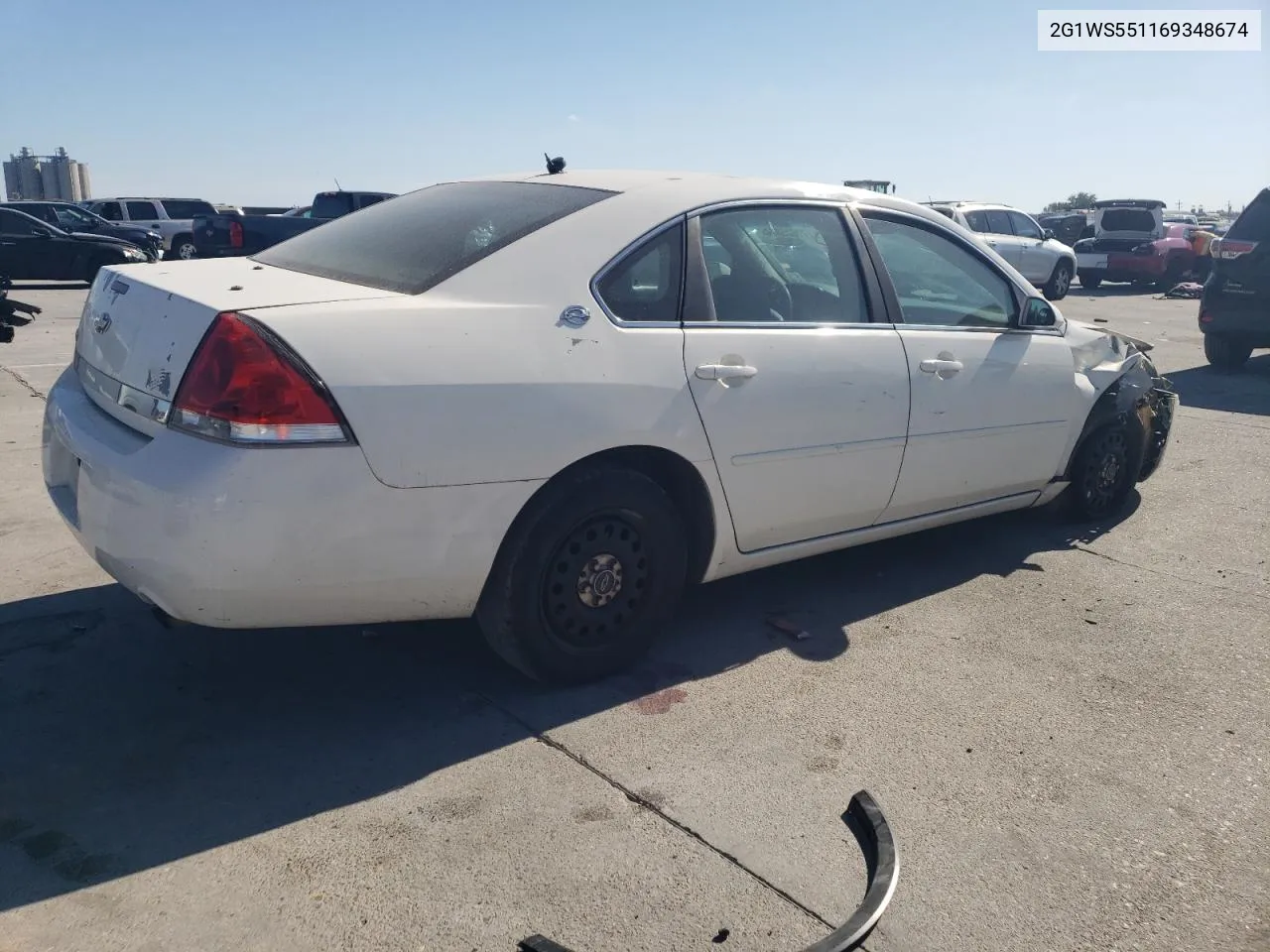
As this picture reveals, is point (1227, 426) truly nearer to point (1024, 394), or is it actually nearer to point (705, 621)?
point (1024, 394)

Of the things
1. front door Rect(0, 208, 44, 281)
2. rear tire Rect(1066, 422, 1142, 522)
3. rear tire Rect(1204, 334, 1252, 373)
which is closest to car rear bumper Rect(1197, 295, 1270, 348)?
rear tire Rect(1204, 334, 1252, 373)

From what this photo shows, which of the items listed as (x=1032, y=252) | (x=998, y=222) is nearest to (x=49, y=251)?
(x=998, y=222)

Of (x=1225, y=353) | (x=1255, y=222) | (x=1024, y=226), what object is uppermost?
(x=1024, y=226)

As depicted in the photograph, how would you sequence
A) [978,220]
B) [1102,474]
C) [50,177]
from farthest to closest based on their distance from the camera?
[50,177]
[978,220]
[1102,474]

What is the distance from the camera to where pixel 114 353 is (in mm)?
3285

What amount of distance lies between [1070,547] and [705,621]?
2077mm

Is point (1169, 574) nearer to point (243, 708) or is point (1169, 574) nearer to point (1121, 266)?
point (243, 708)

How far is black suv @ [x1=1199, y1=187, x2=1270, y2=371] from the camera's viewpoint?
10.4m

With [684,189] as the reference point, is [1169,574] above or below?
below

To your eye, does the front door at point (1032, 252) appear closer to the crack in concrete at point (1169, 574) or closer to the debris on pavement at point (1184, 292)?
the debris on pavement at point (1184, 292)

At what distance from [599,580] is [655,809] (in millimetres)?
815

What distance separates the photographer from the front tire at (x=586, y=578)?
10.8ft

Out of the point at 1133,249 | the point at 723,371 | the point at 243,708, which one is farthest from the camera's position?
the point at 1133,249

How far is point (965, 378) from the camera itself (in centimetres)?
441
